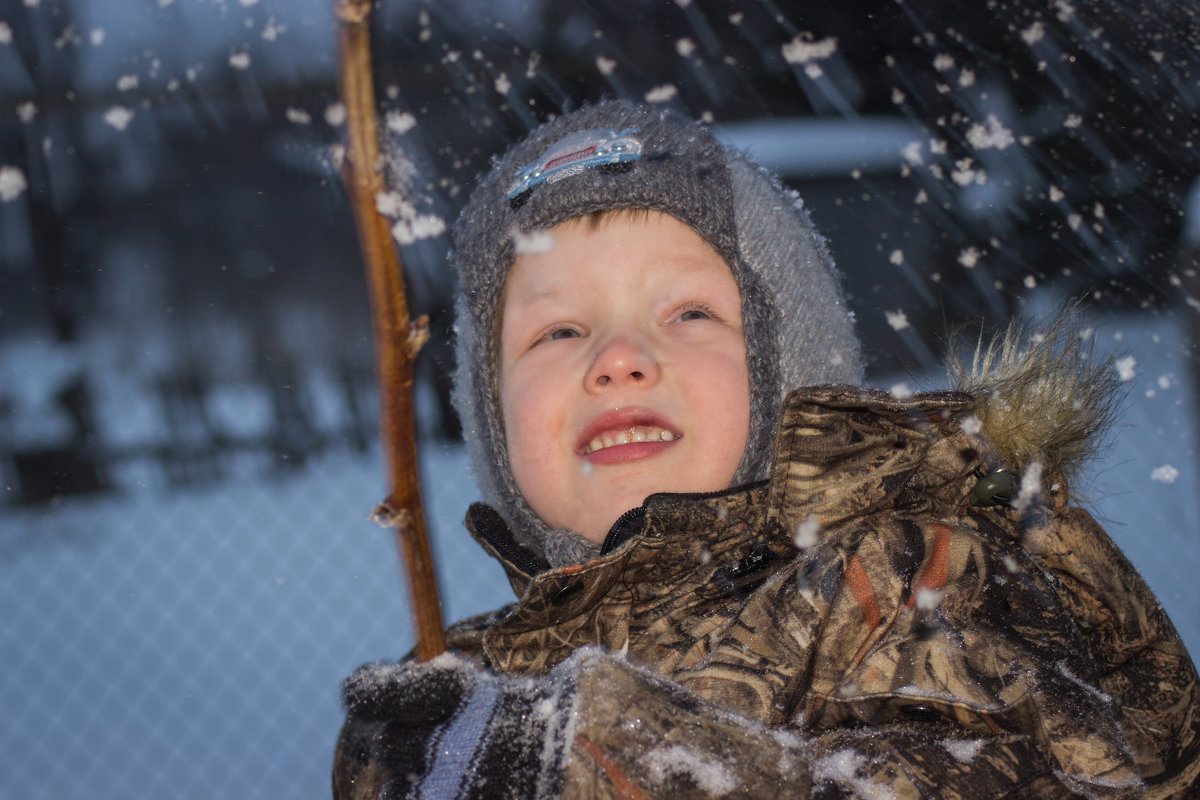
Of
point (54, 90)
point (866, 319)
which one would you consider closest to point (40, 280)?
point (54, 90)

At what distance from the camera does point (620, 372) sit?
41.6 inches

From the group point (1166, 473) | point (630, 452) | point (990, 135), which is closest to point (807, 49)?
point (990, 135)

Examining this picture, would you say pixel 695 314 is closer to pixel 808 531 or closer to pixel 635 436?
pixel 635 436

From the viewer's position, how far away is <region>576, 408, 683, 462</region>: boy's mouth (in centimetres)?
107

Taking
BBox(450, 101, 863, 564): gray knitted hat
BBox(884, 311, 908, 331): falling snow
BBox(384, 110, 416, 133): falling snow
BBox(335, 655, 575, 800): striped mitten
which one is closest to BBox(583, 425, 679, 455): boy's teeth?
BBox(450, 101, 863, 564): gray knitted hat

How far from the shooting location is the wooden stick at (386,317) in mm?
361

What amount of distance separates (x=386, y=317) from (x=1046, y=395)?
2.92 ft

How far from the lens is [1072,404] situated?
1.06 metres

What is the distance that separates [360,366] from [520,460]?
8.23ft

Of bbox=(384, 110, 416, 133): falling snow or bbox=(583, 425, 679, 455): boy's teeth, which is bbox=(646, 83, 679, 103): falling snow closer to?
bbox=(384, 110, 416, 133): falling snow

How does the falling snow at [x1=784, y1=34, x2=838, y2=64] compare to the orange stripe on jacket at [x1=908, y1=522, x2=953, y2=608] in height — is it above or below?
above

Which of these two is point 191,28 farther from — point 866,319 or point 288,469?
point 866,319

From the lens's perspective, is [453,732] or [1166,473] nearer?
[453,732]

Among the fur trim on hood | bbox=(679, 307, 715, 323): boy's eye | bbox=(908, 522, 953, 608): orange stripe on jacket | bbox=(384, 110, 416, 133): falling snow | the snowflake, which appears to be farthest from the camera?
bbox=(384, 110, 416, 133): falling snow
